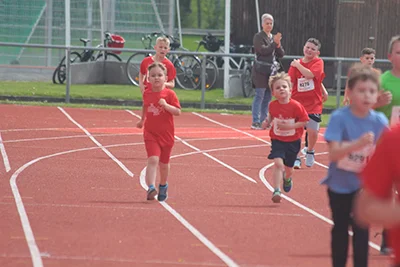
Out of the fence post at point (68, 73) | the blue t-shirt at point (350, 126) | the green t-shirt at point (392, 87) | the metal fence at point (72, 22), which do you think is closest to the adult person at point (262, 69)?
the fence post at point (68, 73)

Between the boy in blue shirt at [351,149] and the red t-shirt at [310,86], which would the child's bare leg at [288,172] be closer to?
the red t-shirt at [310,86]

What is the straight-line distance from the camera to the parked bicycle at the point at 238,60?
25.8 m

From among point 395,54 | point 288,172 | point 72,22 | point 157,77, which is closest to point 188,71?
point 72,22

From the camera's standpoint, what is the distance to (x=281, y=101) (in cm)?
1126

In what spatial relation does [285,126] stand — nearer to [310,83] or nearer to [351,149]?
[310,83]

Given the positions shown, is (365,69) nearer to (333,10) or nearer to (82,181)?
(82,181)

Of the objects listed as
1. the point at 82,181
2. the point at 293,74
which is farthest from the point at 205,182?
the point at 293,74

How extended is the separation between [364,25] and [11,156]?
17146 mm

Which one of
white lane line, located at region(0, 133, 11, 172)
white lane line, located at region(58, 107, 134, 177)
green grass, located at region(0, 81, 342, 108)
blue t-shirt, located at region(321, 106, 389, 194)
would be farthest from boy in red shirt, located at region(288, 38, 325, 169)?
green grass, located at region(0, 81, 342, 108)

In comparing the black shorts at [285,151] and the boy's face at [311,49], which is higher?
the boy's face at [311,49]

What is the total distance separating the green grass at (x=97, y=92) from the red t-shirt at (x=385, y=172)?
20.7 metres

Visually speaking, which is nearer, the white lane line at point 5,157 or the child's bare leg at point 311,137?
the white lane line at point 5,157

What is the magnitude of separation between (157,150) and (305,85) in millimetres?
4005

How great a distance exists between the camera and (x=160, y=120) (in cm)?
1102
